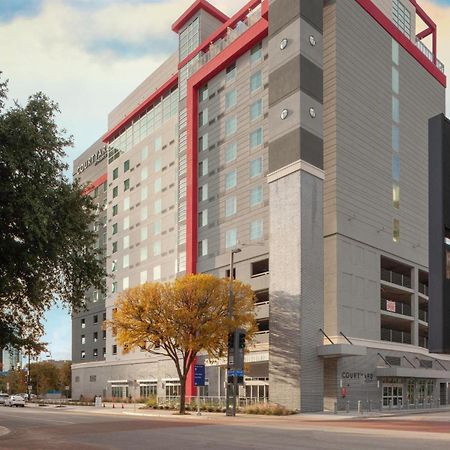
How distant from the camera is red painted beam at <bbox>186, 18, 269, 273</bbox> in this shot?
6518 cm

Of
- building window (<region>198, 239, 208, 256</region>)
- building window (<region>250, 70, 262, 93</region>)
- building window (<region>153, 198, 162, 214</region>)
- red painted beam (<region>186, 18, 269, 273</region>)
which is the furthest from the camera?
building window (<region>153, 198, 162, 214</region>)

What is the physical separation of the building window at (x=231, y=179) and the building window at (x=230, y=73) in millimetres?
10046

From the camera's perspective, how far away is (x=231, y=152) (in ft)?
214

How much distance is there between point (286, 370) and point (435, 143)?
48714 mm

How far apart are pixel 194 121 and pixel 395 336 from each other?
31.0 metres

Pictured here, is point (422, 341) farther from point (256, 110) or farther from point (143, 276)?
point (143, 276)

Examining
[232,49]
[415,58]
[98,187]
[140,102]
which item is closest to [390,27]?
[415,58]

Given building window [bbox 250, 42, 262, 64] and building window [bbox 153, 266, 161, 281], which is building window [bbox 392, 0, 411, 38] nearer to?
building window [bbox 250, 42, 262, 64]

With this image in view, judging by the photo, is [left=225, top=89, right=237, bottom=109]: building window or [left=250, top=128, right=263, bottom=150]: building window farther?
[left=225, top=89, right=237, bottom=109]: building window

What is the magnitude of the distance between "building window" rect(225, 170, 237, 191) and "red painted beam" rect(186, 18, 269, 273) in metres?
5.73

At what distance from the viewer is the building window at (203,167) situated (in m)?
69.0

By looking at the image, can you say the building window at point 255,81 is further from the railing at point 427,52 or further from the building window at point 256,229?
the railing at point 427,52

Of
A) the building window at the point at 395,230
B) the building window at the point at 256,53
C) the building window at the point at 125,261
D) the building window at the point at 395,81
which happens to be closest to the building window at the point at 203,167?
the building window at the point at 256,53

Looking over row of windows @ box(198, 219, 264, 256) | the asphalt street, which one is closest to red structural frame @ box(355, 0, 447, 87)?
row of windows @ box(198, 219, 264, 256)
